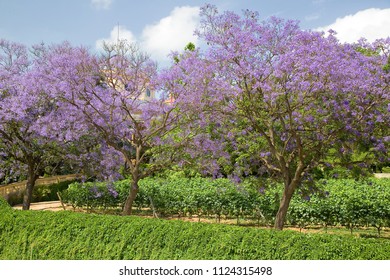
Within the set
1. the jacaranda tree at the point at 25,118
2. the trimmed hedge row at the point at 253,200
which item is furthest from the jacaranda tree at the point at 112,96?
the trimmed hedge row at the point at 253,200

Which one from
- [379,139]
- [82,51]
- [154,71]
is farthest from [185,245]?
[82,51]

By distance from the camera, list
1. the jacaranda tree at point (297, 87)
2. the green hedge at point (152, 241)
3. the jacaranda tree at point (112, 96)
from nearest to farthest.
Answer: the green hedge at point (152, 241) → the jacaranda tree at point (297, 87) → the jacaranda tree at point (112, 96)

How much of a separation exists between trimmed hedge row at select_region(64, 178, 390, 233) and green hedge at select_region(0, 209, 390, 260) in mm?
4850

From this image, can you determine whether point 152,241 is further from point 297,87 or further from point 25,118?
point 25,118

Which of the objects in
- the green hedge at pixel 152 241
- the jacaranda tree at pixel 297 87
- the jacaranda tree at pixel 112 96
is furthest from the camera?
the jacaranda tree at pixel 112 96

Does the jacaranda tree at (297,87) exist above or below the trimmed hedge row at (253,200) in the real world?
above

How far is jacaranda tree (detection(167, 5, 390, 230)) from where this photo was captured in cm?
909

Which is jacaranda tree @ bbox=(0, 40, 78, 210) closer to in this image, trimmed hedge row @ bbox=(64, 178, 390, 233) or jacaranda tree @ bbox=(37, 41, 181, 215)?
jacaranda tree @ bbox=(37, 41, 181, 215)

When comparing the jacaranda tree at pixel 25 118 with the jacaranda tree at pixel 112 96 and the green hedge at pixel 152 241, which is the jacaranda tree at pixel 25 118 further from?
the green hedge at pixel 152 241

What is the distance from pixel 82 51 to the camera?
13.2 m

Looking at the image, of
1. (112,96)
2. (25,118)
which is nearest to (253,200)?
(112,96)

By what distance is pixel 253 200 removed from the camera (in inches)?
614

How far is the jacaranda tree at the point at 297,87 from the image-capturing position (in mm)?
9094

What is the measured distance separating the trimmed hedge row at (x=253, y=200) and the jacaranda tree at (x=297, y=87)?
63.3 inches
